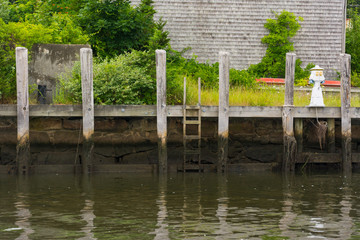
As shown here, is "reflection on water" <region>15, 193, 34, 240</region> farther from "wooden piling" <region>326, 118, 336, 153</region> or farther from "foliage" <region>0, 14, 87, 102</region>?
"wooden piling" <region>326, 118, 336, 153</region>

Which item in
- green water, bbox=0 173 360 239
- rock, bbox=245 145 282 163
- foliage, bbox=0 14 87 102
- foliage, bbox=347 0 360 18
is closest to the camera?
green water, bbox=0 173 360 239

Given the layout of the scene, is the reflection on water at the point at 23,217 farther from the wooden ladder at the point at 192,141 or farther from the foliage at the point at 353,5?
the foliage at the point at 353,5

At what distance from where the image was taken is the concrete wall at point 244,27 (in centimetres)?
2484

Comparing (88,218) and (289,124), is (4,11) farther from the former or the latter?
(88,218)

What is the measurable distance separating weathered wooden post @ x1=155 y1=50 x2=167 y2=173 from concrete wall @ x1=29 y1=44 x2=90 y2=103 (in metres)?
2.93

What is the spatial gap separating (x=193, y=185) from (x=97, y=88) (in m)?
3.71

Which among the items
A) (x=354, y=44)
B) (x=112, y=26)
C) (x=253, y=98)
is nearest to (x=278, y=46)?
(x=112, y=26)

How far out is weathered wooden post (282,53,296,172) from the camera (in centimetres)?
1521

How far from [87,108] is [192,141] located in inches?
103

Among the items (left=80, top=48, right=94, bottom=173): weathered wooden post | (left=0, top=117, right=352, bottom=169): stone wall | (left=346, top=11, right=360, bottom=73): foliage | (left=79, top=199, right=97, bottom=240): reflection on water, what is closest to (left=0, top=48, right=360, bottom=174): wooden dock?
(left=80, top=48, right=94, bottom=173): weathered wooden post

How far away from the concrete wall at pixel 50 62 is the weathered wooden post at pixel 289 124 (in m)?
5.41

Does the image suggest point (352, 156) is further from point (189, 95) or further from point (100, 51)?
point (100, 51)

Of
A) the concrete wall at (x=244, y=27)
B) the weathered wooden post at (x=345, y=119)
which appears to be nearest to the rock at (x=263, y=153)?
the weathered wooden post at (x=345, y=119)

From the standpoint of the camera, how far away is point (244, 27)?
25.3m
